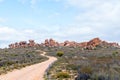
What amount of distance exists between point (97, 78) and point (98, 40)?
138387 mm

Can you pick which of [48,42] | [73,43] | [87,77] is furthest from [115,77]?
[73,43]

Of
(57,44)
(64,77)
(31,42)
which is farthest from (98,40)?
(64,77)

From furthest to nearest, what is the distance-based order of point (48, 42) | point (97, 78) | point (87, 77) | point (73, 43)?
point (73, 43) → point (48, 42) → point (87, 77) → point (97, 78)

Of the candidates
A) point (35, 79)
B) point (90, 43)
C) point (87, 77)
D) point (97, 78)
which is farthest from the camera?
point (90, 43)

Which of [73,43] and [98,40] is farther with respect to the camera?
[73,43]

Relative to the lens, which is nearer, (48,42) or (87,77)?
(87,77)

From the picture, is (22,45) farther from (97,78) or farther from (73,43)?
(97,78)

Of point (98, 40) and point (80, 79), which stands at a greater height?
point (98, 40)

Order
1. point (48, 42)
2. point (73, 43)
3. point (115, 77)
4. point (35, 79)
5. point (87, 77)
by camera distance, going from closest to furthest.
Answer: point (115, 77), point (87, 77), point (35, 79), point (48, 42), point (73, 43)

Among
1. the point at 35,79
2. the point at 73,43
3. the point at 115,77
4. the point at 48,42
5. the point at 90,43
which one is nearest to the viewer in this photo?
the point at 115,77

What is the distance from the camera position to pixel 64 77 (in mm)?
27516

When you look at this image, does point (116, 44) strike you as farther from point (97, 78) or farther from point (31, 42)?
point (97, 78)

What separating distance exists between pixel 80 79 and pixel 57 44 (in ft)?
491

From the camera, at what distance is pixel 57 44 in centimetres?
17238
